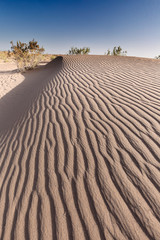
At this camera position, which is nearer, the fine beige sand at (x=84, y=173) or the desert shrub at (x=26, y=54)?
the fine beige sand at (x=84, y=173)

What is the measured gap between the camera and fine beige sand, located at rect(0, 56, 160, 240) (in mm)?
1259

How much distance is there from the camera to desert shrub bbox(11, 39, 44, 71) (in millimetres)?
11148

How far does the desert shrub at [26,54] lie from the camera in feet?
36.6

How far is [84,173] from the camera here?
1679 mm

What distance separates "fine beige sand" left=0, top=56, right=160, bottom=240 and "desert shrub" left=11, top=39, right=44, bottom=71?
10183 mm

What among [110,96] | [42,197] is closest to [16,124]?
[42,197]

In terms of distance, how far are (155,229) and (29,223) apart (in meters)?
1.19

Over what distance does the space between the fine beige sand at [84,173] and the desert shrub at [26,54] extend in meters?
10.2

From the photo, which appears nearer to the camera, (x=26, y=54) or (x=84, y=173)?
(x=84, y=173)

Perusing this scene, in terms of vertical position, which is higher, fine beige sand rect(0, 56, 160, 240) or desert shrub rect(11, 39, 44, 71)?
desert shrub rect(11, 39, 44, 71)

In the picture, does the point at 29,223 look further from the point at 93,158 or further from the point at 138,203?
the point at 138,203

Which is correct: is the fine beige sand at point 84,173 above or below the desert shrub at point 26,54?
below

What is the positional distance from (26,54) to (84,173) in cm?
1262

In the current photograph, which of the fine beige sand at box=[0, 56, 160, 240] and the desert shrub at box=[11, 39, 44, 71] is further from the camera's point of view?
the desert shrub at box=[11, 39, 44, 71]
